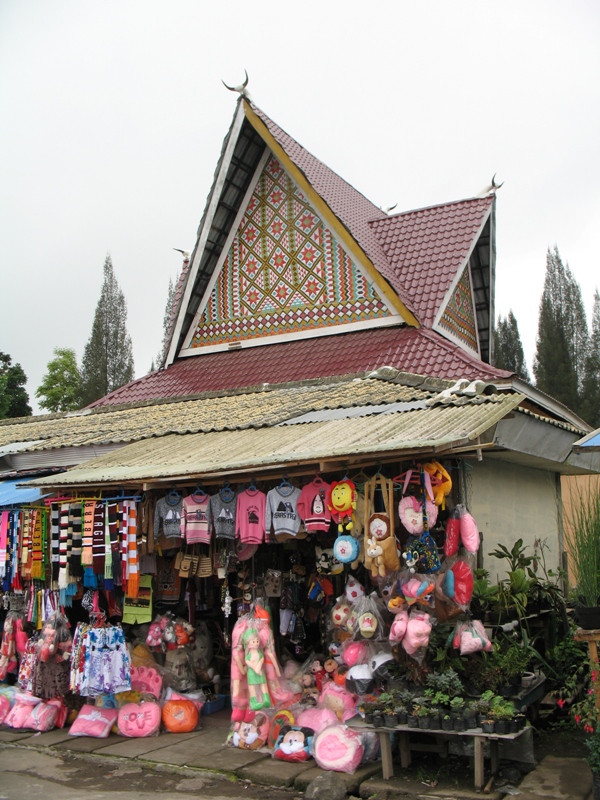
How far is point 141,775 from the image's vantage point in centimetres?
663

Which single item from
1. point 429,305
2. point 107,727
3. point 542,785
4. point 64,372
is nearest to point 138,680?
point 107,727

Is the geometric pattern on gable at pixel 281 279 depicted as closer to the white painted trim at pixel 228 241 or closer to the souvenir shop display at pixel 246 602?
the white painted trim at pixel 228 241

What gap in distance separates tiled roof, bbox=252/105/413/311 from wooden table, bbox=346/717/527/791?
7.17 metres

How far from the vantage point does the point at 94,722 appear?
7.82 meters

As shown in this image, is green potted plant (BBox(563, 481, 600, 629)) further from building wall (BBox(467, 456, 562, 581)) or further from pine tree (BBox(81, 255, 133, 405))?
pine tree (BBox(81, 255, 133, 405))

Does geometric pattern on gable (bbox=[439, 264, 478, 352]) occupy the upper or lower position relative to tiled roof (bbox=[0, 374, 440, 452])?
upper

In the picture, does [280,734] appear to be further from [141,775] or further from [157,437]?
[157,437]

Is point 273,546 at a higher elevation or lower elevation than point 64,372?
lower

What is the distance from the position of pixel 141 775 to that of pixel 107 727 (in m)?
1.26

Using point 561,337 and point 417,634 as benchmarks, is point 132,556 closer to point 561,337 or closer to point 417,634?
point 417,634

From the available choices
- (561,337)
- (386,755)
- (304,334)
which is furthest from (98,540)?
(561,337)

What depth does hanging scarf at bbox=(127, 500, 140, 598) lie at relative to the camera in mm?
7570

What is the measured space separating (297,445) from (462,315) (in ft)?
25.2

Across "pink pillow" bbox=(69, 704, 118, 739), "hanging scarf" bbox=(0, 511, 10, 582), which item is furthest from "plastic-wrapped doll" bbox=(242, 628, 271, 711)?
"hanging scarf" bbox=(0, 511, 10, 582)
